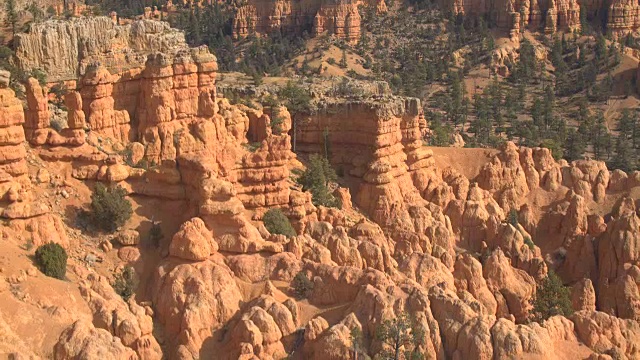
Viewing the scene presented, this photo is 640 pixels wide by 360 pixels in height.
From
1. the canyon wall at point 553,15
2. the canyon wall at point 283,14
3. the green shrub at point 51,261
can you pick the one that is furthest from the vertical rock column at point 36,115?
the canyon wall at point 553,15

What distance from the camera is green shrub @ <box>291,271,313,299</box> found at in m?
44.0

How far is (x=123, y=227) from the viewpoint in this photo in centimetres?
4684

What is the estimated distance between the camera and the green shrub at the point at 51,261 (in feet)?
136

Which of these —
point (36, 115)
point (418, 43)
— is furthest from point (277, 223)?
point (418, 43)

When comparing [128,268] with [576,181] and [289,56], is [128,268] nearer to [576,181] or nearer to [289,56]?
[576,181]

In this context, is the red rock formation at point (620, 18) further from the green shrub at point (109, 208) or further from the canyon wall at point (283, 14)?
the green shrub at point (109, 208)

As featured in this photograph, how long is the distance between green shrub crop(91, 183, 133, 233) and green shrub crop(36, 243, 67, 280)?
3.77 metres

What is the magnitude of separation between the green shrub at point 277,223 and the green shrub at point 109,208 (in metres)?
6.15

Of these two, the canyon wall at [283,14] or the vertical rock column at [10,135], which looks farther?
the canyon wall at [283,14]

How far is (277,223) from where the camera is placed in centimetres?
4997

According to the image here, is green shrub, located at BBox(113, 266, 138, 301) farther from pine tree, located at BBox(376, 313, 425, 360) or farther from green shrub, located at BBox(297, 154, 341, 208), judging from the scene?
green shrub, located at BBox(297, 154, 341, 208)

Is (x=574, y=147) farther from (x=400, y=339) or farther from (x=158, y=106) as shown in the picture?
(x=400, y=339)

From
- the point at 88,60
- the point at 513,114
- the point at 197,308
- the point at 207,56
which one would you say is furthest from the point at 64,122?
the point at 513,114

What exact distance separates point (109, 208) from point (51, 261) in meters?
4.78
